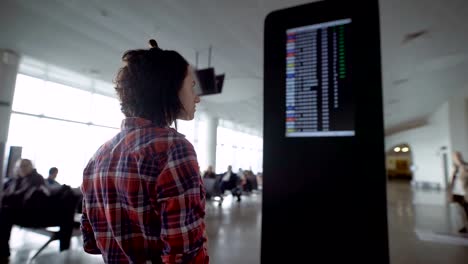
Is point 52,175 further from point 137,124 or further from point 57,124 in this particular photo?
point 137,124

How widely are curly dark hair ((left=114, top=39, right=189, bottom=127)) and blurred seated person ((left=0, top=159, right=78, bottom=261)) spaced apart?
3.42m

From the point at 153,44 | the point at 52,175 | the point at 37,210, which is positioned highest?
the point at 153,44

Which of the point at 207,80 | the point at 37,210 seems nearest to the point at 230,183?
the point at 207,80

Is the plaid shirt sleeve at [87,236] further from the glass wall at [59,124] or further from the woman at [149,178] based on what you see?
the glass wall at [59,124]

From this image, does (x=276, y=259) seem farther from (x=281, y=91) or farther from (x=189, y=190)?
(x=281, y=91)

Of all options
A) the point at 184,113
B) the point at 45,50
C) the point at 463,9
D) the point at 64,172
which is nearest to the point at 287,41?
the point at 184,113

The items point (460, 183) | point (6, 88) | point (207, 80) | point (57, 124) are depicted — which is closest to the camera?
point (460, 183)

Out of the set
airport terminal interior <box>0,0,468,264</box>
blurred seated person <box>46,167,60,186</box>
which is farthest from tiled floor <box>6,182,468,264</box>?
blurred seated person <box>46,167,60,186</box>

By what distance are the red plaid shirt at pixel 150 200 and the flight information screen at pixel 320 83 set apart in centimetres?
31

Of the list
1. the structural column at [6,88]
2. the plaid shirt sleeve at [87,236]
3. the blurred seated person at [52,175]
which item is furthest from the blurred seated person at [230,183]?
the plaid shirt sleeve at [87,236]

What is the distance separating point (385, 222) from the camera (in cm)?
67

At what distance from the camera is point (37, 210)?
3.40 meters

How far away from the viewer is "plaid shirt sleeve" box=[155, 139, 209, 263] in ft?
2.11

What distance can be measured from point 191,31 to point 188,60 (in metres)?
1.59
